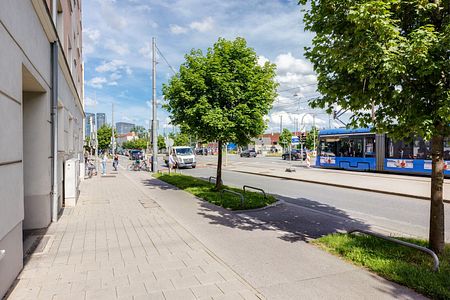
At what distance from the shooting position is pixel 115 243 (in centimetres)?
584

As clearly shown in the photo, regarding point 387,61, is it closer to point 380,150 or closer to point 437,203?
point 437,203

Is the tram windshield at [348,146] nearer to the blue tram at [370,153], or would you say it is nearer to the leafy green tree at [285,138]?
the blue tram at [370,153]

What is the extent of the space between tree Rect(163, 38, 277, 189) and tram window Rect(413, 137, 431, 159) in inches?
465

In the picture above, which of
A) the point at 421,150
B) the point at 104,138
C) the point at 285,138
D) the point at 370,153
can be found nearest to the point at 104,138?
the point at 104,138

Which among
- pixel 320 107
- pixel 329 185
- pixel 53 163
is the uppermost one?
pixel 320 107

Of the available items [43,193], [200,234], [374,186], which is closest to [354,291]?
[200,234]

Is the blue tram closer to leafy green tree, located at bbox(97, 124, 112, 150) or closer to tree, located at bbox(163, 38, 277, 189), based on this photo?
tree, located at bbox(163, 38, 277, 189)

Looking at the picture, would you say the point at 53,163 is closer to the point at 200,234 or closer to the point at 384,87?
the point at 200,234

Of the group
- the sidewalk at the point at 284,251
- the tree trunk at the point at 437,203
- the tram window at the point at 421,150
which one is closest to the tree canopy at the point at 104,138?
the tram window at the point at 421,150

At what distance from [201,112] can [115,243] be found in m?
6.02

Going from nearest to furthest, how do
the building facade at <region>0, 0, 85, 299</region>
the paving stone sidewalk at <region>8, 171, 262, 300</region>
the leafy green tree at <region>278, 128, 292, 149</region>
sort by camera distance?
the building facade at <region>0, 0, 85, 299</region>
the paving stone sidewalk at <region>8, 171, 262, 300</region>
the leafy green tree at <region>278, 128, 292, 149</region>

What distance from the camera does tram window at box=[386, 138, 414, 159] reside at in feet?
63.0

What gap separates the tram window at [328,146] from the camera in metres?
24.6

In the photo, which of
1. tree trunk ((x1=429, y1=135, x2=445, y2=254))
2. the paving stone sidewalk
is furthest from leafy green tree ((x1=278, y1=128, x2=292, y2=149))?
tree trunk ((x1=429, y1=135, x2=445, y2=254))
